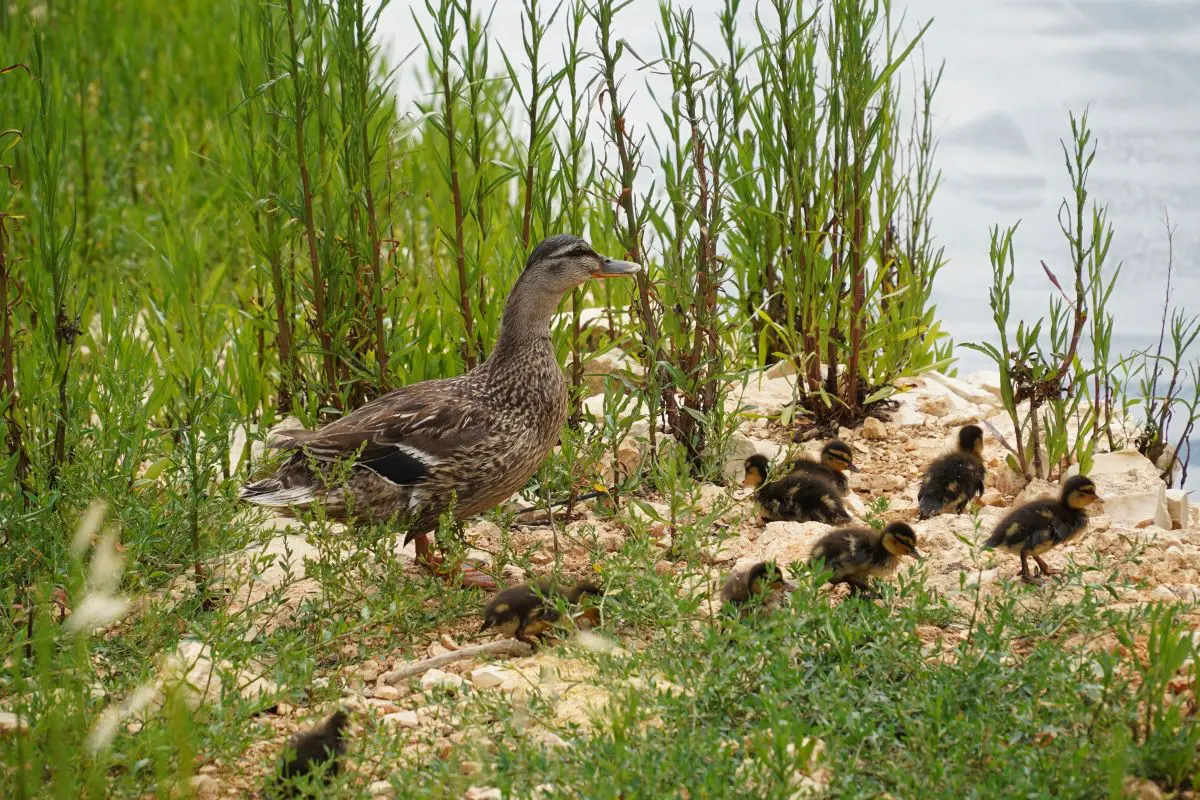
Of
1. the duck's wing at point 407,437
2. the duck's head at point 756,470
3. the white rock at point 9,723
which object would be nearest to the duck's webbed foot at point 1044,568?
the duck's head at point 756,470

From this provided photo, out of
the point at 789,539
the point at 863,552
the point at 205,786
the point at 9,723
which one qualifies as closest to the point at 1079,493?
the point at 863,552

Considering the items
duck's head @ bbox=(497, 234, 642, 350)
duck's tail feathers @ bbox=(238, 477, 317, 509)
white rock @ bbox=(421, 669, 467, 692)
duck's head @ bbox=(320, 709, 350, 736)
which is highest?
duck's head @ bbox=(497, 234, 642, 350)

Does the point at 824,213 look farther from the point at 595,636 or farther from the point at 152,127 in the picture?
the point at 152,127

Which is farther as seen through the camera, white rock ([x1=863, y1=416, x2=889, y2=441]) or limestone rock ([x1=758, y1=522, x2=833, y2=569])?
white rock ([x1=863, y1=416, x2=889, y2=441])

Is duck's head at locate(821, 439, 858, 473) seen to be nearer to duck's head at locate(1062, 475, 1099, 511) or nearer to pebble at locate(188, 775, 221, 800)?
duck's head at locate(1062, 475, 1099, 511)

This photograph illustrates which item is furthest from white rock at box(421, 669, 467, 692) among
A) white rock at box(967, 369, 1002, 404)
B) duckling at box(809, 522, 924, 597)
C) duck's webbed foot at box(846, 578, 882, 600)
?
white rock at box(967, 369, 1002, 404)

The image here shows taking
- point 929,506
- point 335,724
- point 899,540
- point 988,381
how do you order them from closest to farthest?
point 335,724 → point 899,540 → point 929,506 → point 988,381

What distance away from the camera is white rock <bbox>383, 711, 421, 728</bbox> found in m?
3.96

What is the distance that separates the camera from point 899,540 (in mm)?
4570

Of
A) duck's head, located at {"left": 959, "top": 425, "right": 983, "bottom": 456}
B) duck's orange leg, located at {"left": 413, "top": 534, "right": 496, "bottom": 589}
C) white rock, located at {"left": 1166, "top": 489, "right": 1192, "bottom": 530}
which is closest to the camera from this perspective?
duck's orange leg, located at {"left": 413, "top": 534, "right": 496, "bottom": 589}

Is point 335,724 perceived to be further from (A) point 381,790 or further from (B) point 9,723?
(B) point 9,723

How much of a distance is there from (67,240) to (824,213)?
142 inches

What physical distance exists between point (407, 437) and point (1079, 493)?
2.60 metres

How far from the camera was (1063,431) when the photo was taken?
5.98m
